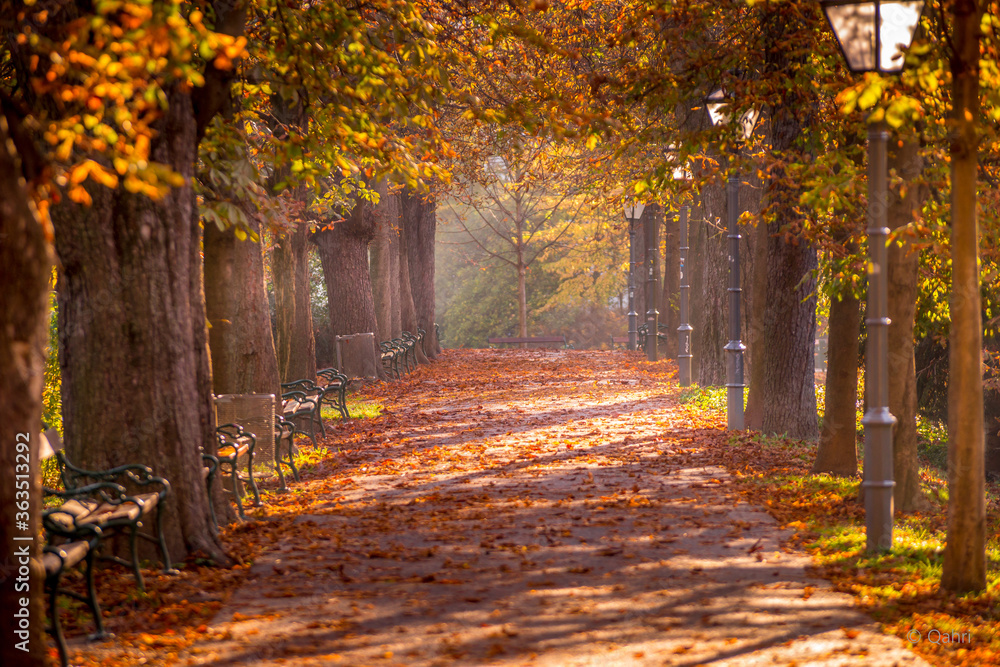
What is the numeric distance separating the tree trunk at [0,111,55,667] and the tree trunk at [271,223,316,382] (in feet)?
41.6

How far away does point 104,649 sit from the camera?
17.4 feet

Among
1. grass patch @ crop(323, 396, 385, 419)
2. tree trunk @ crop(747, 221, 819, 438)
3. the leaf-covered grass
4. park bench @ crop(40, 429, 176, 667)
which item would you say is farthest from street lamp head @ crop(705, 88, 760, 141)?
park bench @ crop(40, 429, 176, 667)

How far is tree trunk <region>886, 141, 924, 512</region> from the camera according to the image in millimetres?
8508

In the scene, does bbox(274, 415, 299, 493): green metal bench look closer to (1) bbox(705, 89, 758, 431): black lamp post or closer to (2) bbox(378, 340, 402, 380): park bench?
(1) bbox(705, 89, 758, 431): black lamp post

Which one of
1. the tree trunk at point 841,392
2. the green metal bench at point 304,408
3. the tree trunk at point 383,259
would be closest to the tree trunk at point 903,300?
the tree trunk at point 841,392

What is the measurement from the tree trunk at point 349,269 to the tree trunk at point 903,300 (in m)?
13.7

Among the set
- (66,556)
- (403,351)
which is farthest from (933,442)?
(66,556)

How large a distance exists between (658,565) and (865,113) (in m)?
4.17

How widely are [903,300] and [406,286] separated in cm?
2183

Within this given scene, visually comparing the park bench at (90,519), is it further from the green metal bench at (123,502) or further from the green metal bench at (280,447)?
the green metal bench at (280,447)

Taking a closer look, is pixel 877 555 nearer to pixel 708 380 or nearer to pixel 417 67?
pixel 417 67

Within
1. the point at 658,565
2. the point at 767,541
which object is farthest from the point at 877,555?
the point at 658,565

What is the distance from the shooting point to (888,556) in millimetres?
7332

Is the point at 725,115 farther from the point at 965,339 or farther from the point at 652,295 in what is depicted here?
the point at 652,295
